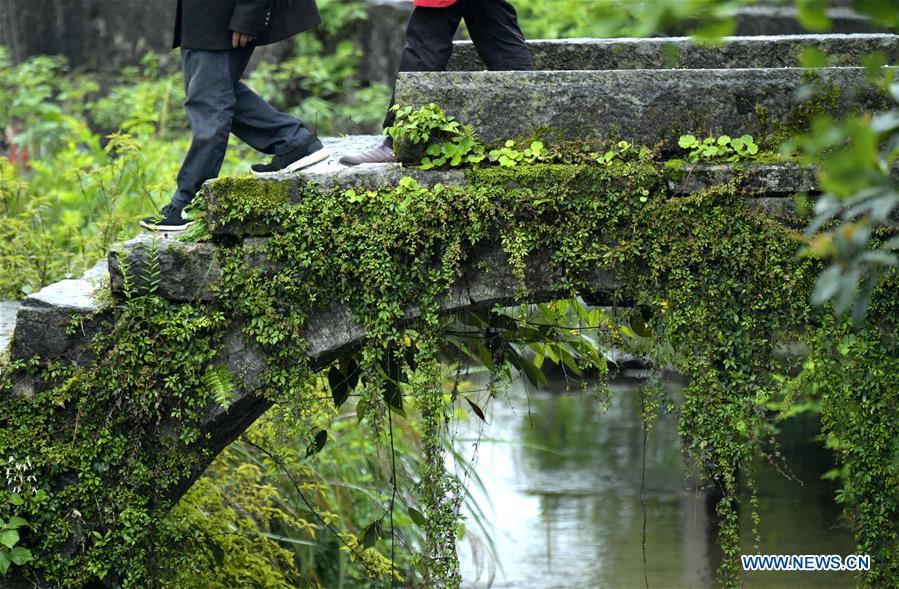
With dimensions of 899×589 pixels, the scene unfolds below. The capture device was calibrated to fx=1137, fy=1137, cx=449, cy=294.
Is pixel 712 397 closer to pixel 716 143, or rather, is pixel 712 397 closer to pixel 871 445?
pixel 871 445

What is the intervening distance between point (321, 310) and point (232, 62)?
4.12 feet

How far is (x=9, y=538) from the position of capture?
13.7 ft

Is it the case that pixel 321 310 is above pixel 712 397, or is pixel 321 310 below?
above

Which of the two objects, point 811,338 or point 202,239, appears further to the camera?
point 202,239

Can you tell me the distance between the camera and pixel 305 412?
14.4ft

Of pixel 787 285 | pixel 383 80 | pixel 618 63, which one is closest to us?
pixel 787 285

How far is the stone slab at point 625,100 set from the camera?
3996 mm

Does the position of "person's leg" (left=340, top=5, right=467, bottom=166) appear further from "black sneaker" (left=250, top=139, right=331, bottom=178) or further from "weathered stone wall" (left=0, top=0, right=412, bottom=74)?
"weathered stone wall" (left=0, top=0, right=412, bottom=74)

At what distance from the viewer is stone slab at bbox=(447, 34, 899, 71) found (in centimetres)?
527

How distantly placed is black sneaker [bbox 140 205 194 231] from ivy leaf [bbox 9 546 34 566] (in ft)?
4.24

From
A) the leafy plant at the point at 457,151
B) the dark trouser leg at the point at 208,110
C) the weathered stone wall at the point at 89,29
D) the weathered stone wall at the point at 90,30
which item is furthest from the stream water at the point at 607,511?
the weathered stone wall at the point at 89,29

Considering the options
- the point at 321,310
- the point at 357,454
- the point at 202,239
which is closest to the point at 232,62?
the point at 202,239

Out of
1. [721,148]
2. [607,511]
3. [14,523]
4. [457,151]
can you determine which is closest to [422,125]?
[457,151]

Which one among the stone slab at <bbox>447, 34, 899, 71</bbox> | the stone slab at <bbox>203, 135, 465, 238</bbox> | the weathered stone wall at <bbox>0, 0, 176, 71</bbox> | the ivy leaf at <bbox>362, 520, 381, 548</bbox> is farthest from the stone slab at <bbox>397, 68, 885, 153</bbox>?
the weathered stone wall at <bbox>0, 0, 176, 71</bbox>
